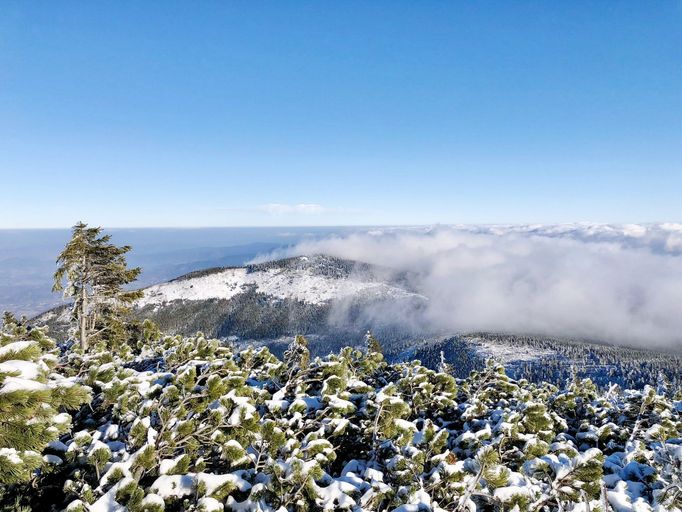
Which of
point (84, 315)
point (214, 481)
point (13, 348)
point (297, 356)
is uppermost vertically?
point (13, 348)

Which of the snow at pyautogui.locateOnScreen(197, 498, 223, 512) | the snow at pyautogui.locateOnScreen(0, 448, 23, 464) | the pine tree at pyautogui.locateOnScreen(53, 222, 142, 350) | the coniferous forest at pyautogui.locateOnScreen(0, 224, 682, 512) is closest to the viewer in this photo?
the snow at pyautogui.locateOnScreen(0, 448, 23, 464)

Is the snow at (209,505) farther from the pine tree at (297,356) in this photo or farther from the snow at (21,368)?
the pine tree at (297,356)

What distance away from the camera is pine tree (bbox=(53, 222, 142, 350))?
2291cm

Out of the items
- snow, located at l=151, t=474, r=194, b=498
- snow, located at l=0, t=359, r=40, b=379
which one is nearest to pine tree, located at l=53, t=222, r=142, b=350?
snow, located at l=151, t=474, r=194, b=498

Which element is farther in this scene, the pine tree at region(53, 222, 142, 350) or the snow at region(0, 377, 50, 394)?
the pine tree at region(53, 222, 142, 350)

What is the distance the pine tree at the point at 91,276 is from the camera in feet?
75.2

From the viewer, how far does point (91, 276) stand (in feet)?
79.9

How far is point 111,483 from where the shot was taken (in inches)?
269

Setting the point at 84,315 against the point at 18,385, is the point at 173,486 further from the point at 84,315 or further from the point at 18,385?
the point at 84,315

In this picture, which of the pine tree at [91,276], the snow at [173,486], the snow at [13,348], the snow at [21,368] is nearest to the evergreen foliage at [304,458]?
the snow at [173,486]

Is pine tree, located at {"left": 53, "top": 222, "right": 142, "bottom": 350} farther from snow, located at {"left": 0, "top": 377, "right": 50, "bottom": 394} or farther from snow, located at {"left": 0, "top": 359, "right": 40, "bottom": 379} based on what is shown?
snow, located at {"left": 0, "top": 377, "right": 50, "bottom": 394}

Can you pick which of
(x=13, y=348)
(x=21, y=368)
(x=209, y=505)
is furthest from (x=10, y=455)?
(x=209, y=505)

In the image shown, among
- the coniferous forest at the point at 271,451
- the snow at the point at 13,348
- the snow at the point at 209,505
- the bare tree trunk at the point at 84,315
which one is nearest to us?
the snow at the point at 13,348

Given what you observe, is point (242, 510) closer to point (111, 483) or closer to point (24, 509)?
point (111, 483)
